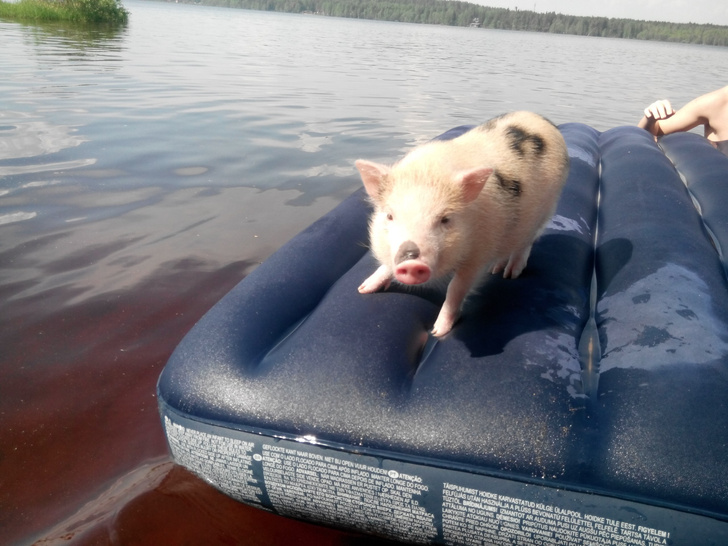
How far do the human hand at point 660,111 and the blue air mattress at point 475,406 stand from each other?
12.9ft

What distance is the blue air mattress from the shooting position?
171cm

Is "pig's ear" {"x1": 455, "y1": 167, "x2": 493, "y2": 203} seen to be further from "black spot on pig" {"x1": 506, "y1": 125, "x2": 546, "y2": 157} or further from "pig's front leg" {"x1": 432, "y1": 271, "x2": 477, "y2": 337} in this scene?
"black spot on pig" {"x1": 506, "y1": 125, "x2": 546, "y2": 157}

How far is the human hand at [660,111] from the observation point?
602 centimetres

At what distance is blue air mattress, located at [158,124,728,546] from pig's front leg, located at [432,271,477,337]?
0.21 feet

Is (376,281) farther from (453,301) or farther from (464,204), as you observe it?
(464,204)

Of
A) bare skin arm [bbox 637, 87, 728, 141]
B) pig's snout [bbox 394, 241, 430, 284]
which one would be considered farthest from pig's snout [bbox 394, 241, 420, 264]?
bare skin arm [bbox 637, 87, 728, 141]

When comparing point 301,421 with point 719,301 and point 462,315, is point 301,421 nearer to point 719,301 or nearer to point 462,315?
point 462,315

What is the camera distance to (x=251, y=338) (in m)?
2.28

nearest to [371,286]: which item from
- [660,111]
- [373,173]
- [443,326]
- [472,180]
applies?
[443,326]

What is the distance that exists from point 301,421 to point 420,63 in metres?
22.5

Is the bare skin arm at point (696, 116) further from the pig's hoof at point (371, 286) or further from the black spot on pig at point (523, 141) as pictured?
the pig's hoof at point (371, 286)

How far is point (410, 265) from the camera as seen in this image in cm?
195

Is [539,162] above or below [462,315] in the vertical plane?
above

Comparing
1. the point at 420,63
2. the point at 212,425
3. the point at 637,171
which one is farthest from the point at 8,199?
the point at 420,63
